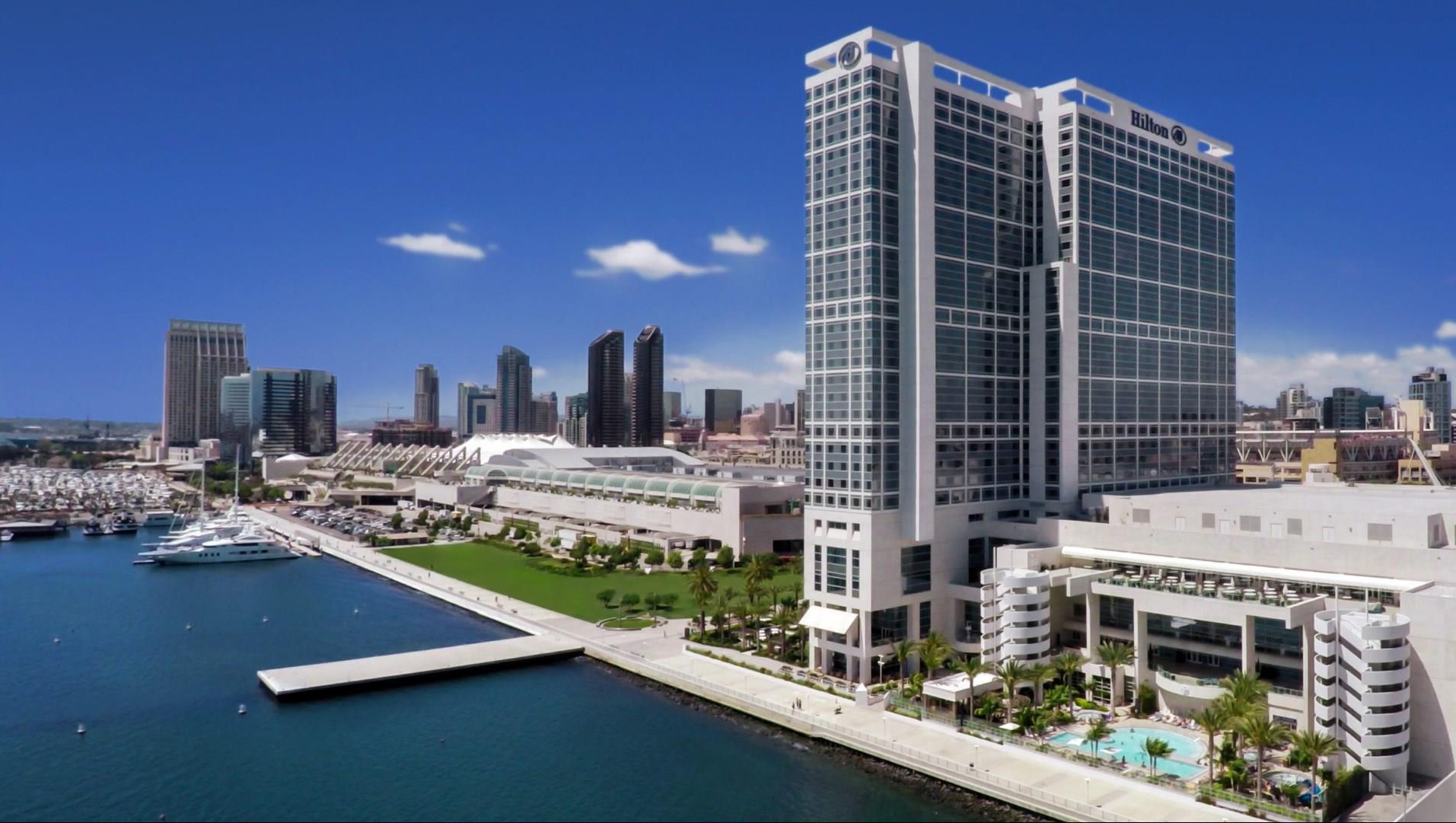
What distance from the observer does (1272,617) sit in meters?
45.8

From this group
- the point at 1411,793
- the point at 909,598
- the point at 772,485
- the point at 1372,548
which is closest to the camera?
the point at 1411,793

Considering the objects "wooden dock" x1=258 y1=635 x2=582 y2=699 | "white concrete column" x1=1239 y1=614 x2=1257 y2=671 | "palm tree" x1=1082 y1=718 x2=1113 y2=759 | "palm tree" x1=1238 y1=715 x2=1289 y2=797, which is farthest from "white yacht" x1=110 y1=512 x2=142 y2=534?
"palm tree" x1=1238 y1=715 x2=1289 y2=797

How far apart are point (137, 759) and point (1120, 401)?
217 ft

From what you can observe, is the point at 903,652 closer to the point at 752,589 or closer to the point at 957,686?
the point at 957,686

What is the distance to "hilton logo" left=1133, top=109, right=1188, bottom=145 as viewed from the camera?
72312 mm

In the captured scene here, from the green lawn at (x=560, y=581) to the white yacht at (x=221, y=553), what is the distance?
1553 centimetres

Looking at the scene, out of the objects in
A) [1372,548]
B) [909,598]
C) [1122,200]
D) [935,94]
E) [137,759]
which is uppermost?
[935,94]

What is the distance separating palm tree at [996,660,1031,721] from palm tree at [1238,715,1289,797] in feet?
36.6

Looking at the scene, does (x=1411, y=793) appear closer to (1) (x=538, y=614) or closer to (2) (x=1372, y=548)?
(2) (x=1372, y=548)

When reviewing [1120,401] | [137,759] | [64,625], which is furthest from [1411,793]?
[64,625]

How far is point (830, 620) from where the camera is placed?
58.3 m

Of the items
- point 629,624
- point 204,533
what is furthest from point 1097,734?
point 204,533

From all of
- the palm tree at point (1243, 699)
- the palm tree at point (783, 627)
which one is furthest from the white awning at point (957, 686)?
the palm tree at point (783, 627)

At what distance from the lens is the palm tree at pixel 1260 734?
38719mm
